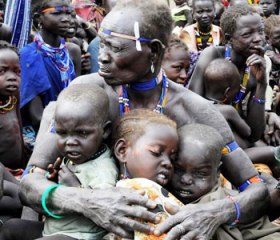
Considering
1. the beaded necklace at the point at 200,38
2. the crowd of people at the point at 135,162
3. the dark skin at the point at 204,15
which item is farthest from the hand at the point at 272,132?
the dark skin at the point at 204,15

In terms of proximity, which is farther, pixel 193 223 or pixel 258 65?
pixel 258 65

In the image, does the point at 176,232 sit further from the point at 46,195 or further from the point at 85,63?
the point at 85,63

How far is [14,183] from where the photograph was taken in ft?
14.2

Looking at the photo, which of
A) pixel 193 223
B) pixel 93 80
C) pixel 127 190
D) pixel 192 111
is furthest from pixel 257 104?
pixel 127 190

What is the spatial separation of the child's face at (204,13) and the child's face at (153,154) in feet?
16.2

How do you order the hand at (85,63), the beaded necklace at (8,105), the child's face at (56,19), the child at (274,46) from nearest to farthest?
1. the beaded necklace at (8,105)
2. the child's face at (56,19)
3. the hand at (85,63)
4. the child at (274,46)

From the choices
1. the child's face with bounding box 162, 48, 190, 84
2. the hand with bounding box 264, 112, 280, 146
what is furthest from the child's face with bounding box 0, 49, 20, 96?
the hand with bounding box 264, 112, 280, 146

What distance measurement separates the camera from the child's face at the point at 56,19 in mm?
6160

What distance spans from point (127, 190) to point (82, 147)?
37 centimetres

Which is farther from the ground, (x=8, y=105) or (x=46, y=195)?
(x=46, y=195)

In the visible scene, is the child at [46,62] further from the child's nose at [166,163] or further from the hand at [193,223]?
the hand at [193,223]

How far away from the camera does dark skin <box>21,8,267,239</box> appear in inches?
117

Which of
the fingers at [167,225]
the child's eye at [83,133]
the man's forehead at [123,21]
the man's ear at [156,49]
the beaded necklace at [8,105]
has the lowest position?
the beaded necklace at [8,105]

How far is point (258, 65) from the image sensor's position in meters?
5.36
